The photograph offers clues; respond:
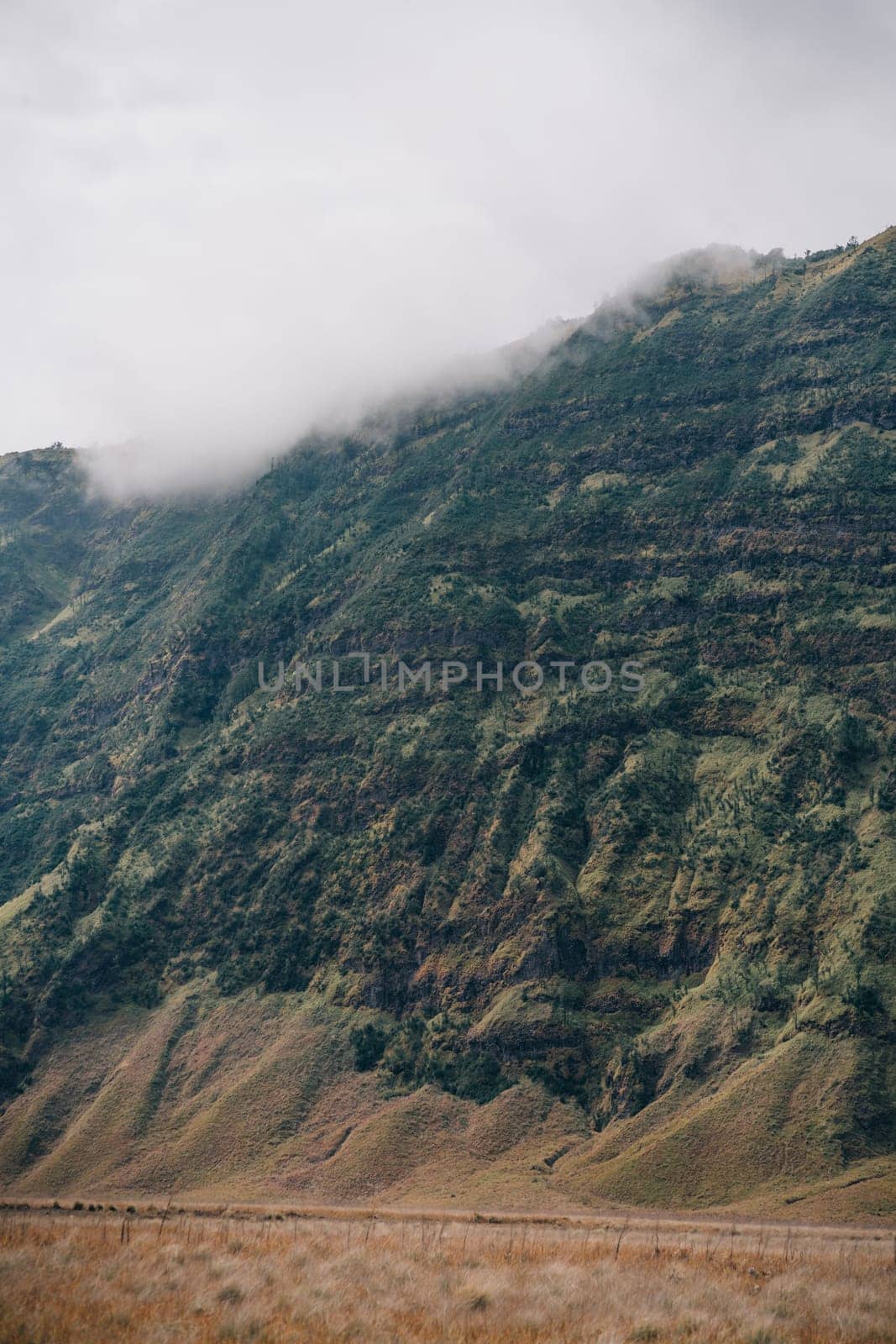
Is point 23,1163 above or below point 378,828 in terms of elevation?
below

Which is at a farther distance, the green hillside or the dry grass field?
the green hillside

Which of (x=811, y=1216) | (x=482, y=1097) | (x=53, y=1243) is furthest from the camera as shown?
(x=482, y=1097)

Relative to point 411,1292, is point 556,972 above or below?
below

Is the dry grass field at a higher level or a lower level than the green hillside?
higher

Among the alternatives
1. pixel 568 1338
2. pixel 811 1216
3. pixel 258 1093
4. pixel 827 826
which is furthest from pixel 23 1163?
pixel 568 1338

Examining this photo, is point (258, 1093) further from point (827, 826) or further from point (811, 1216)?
point (827, 826)

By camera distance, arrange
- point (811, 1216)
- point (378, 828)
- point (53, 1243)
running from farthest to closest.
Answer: point (378, 828), point (811, 1216), point (53, 1243)

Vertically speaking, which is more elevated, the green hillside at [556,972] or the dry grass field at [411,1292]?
the dry grass field at [411,1292]

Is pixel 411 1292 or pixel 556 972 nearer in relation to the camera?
pixel 411 1292
